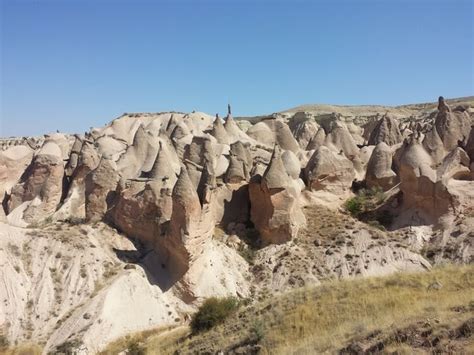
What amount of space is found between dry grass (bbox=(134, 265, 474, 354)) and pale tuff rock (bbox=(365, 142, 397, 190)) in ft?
42.7

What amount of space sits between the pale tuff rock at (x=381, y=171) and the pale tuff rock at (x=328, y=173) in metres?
1.58

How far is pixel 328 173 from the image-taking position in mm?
23641

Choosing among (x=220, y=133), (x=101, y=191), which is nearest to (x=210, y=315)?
(x=101, y=191)

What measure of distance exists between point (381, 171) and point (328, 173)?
3.31 m

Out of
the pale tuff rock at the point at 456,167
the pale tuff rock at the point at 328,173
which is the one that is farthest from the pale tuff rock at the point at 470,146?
the pale tuff rock at the point at 328,173

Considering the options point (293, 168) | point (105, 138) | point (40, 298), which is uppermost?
point (105, 138)

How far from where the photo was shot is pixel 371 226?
69.0 feet

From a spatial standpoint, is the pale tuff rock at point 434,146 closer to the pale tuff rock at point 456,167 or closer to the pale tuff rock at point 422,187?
the pale tuff rock at point 456,167

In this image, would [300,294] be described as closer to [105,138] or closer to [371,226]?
[371,226]

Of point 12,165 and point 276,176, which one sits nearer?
point 276,176

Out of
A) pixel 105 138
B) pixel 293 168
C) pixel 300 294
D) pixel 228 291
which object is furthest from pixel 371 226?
pixel 105 138

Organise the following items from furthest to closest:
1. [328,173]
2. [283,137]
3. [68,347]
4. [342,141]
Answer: [283,137] → [342,141] → [328,173] → [68,347]

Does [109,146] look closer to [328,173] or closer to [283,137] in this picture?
[283,137]

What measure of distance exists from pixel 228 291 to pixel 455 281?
8.91 meters
